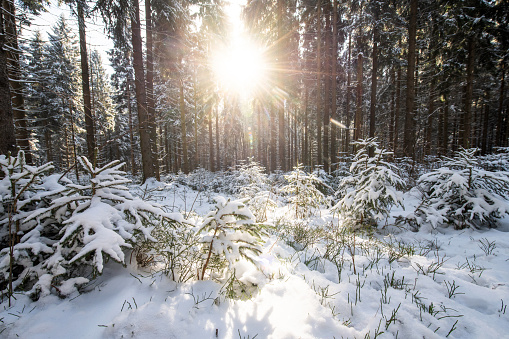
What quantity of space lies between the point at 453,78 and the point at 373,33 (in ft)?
19.6

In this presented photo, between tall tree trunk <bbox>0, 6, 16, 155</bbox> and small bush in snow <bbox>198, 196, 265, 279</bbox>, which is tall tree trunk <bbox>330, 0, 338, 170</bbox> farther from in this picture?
tall tree trunk <bbox>0, 6, 16, 155</bbox>

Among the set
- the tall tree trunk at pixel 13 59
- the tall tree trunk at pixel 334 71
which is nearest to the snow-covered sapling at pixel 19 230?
the tall tree trunk at pixel 13 59

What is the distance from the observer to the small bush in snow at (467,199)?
366 cm

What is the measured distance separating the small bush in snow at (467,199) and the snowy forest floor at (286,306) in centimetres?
156

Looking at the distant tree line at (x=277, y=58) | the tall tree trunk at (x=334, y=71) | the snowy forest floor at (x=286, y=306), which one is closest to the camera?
the snowy forest floor at (x=286, y=306)

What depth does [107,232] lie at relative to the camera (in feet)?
5.52

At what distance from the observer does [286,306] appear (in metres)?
1.69

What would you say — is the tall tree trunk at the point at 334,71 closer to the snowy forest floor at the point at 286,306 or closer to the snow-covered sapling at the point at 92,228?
the snowy forest floor at the point at 286,306

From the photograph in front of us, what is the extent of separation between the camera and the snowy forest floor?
1399 mm

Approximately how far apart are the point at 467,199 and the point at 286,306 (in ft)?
14.2

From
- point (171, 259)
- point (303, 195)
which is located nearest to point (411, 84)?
point (303, 195)

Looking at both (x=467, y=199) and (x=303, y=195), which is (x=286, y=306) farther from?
(x=467, y=199)

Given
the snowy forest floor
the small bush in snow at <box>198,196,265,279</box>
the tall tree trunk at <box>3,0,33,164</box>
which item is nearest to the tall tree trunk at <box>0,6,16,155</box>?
the tall tree trunk at <box>3,0,33,164</box>

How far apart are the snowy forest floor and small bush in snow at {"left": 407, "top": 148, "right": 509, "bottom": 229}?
1.56 metres
